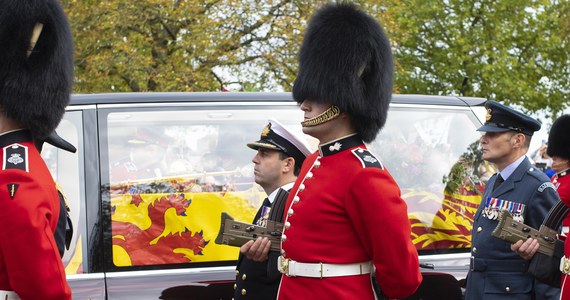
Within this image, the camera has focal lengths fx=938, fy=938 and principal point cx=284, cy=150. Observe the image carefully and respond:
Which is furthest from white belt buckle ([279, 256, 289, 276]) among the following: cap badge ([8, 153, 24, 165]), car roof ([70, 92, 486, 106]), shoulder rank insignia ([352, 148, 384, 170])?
car roof ([70, 92, 486, 106])

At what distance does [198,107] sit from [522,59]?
2459 cm

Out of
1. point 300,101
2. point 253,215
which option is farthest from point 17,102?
point 253,215

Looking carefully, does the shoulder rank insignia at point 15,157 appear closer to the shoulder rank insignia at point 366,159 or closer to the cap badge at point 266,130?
the shoulder rank insignia at point 366,159

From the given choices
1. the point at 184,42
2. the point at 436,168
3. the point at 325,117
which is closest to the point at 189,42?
the point at 184,42

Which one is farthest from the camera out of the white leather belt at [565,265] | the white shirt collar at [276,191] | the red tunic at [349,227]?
the white shirt collar at [276,191]

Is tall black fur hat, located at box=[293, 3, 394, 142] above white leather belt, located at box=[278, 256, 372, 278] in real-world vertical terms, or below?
above

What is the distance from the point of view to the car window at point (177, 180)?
5250mm

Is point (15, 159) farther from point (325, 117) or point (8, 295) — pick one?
point (325, 117)

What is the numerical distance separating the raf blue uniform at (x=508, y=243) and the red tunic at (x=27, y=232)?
2.77 m

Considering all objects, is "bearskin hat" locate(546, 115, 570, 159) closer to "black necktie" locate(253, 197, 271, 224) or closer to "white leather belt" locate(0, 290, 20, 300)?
"black necktie" locate(253, 197, 271, 224)

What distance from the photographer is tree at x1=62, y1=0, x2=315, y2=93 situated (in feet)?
53.2

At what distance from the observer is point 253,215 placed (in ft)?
18.0

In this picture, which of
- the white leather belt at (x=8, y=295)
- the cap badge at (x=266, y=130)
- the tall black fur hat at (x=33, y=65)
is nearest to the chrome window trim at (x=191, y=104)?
the cap badge at (x=266, y=130)

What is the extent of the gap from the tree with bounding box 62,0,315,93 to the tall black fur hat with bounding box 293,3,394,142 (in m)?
11.5
